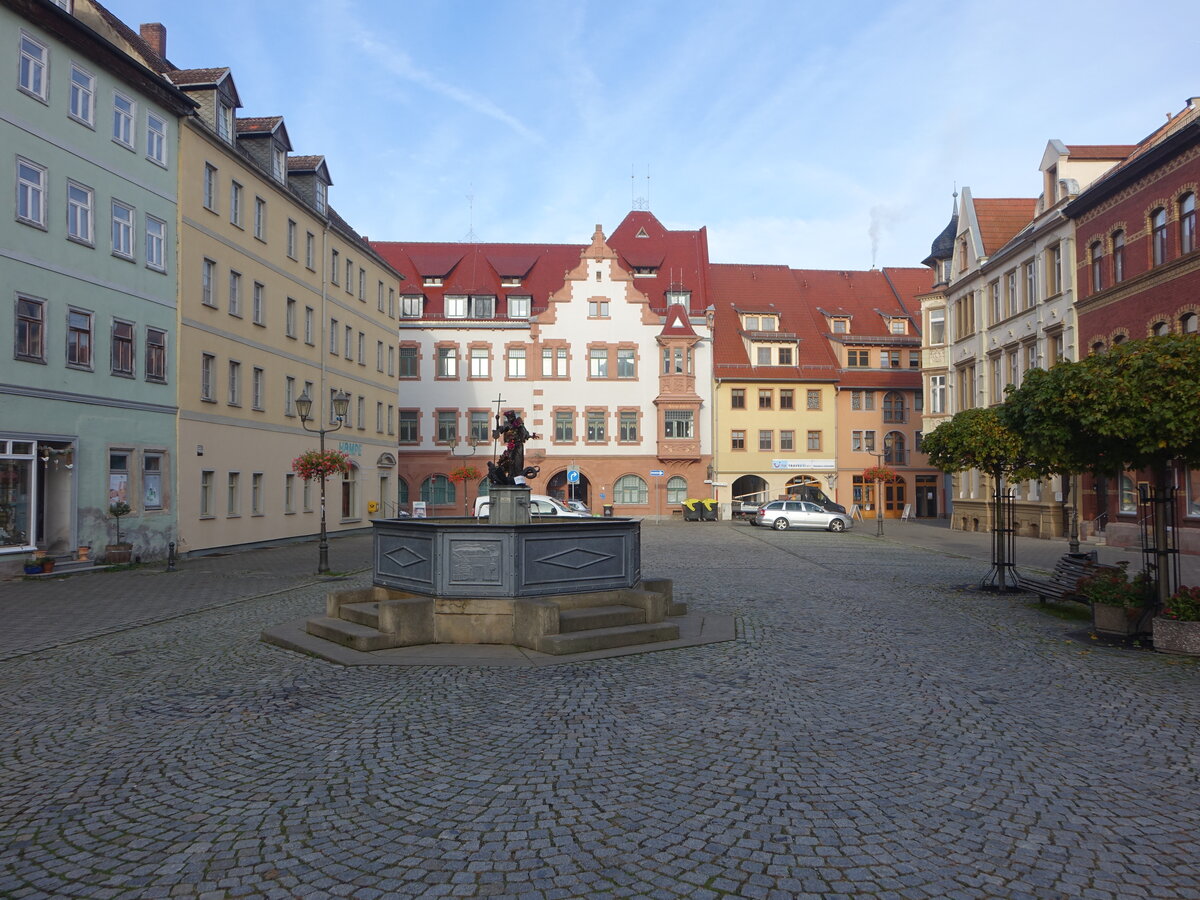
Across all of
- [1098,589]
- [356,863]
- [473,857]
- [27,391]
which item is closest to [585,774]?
[473,857]

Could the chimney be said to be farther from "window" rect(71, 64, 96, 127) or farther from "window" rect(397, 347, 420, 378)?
"window" rect(397, 347, 420, 378)

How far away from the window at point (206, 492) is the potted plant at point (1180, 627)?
2492cm

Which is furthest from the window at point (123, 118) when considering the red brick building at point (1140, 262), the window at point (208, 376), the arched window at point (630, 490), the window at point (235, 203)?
the arched window at point (630, 490)

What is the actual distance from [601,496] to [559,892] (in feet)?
155

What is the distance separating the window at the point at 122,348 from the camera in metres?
23.2

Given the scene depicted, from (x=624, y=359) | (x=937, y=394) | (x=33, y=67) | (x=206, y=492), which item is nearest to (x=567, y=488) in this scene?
(x=624, y=359)

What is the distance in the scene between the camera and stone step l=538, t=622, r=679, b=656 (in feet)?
32.6

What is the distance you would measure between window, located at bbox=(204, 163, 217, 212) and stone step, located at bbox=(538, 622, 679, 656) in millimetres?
22566

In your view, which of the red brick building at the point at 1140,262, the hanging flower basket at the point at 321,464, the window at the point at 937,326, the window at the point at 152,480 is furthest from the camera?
the window at the point at 937,326

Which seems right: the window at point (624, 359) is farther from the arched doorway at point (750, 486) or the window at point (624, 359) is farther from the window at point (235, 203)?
the window at point (235, 203)

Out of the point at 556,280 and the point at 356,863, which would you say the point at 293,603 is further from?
the point at 556,280

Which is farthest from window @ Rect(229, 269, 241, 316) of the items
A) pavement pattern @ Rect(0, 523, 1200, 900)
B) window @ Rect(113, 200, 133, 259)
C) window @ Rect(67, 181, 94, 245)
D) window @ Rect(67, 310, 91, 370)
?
pavement pattern @ Rect(0, 523, 1200, 900)

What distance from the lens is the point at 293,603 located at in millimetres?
15273

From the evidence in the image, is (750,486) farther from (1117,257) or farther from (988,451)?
(988,451)
